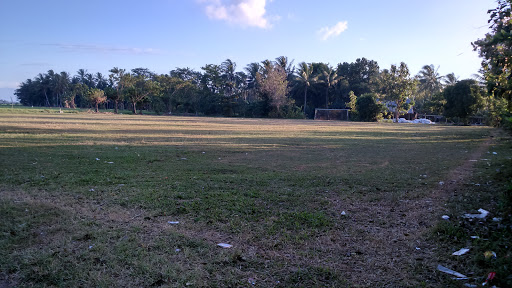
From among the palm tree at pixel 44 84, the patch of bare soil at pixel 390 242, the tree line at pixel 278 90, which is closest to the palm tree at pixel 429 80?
the tree line at pixel 278 90

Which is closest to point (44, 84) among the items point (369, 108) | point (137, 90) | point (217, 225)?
point (137, 90)

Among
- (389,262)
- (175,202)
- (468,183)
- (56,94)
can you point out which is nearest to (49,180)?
(175,202)

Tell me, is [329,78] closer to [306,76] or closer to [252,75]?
[306,76]

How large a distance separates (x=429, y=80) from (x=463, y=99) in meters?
34.8

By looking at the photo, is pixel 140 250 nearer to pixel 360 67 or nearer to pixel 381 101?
pixel 381 101

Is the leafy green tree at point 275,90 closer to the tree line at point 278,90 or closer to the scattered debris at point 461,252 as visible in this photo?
the tree line at point 278,90

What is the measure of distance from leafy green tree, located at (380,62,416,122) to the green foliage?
8.77 ft

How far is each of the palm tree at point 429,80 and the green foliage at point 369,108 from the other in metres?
27.9

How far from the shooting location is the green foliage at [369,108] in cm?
5209

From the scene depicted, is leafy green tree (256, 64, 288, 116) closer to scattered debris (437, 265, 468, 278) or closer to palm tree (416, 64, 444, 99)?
palm tree (416, 64, 444, 99)

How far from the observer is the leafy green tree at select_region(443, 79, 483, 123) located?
40.9 meters

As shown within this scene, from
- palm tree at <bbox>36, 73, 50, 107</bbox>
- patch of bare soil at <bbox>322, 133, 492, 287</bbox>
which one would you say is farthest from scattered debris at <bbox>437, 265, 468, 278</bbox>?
palm tree at <bbox>36, 73, 50, 107</bbox>

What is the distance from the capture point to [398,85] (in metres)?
51.7

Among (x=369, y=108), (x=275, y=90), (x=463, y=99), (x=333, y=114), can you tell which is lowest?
(x=333, y=114)
